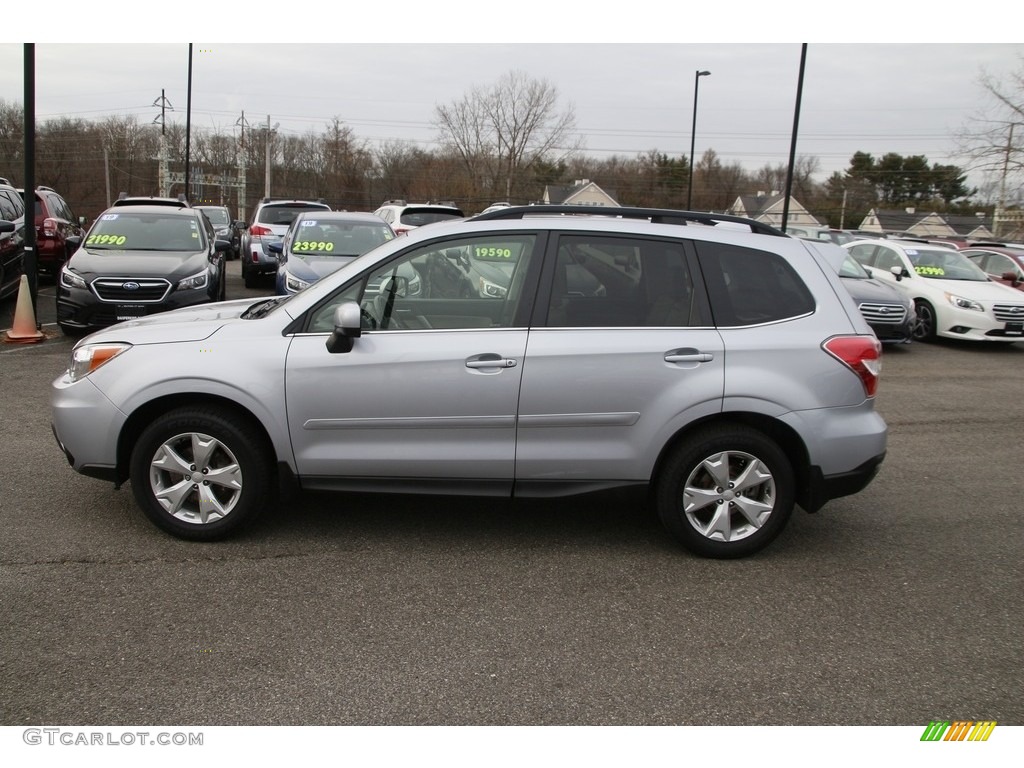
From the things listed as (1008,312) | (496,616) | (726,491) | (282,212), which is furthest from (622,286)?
(282,212)

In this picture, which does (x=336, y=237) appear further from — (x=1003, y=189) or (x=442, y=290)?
(x=1003, y=189)

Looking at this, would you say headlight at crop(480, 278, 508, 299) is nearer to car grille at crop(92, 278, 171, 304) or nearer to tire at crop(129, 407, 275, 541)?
tire at crop(129, 407, 275, 541)

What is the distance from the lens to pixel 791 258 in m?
4.57

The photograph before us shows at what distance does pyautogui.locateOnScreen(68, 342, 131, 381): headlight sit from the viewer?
4.48m

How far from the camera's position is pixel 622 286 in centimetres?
448

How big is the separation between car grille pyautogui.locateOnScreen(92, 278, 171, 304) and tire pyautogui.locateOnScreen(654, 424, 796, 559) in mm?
7414

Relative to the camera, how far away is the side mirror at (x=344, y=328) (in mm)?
4133

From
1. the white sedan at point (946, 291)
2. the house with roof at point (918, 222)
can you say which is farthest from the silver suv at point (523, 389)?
the house with roof at point (918, 222)

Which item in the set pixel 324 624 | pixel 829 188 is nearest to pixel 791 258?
pixel 324 624

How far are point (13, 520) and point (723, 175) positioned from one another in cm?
7124

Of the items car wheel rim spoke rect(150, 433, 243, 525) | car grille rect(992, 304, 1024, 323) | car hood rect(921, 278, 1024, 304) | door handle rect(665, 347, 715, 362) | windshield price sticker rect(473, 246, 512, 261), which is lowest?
car wheel rim spoke rect(150, 433, 243, 525)

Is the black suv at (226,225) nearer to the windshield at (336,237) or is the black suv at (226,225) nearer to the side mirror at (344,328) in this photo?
the windshield at (336,237)

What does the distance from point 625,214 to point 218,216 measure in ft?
77.1

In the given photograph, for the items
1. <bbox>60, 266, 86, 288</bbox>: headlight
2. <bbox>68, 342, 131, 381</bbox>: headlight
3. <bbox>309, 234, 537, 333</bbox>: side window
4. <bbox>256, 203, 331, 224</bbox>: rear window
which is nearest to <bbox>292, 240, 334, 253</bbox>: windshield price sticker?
<bbox>60, 266, 86, 288</bbox>: headlight
